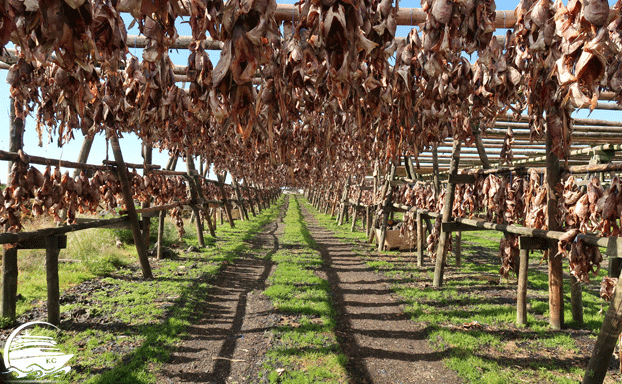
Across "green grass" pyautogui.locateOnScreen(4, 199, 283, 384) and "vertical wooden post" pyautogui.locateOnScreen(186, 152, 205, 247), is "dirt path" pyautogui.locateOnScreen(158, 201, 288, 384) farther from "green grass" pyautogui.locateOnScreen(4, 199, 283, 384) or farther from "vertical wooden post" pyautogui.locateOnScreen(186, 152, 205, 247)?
"vertical wooden post" pyautogui.locateOnScreen(186, 152, 205, 247)

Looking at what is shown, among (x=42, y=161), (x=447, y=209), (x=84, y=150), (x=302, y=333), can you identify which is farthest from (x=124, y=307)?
(x=447, y=209)

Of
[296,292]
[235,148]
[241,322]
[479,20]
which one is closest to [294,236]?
[235,148]

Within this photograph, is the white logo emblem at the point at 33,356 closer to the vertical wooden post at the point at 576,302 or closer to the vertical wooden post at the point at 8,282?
the vertical wooden post at the point at 8,282

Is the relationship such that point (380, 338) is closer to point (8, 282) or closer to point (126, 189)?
point (8, 282)

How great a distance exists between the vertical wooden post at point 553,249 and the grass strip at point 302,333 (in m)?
3.49

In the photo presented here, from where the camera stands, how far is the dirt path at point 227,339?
423 centimetres

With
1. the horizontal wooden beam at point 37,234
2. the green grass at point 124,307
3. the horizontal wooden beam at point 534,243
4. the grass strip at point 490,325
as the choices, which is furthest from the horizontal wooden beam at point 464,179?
the horizontal wooden beam at point 37,234

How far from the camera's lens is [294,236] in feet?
53.8

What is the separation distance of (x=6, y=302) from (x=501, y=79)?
24.1 ft

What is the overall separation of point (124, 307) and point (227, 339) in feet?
7.83

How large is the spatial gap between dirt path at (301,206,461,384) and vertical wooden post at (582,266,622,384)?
4.50ft

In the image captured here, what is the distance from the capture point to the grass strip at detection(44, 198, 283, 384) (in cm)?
418

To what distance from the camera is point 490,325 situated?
556cm

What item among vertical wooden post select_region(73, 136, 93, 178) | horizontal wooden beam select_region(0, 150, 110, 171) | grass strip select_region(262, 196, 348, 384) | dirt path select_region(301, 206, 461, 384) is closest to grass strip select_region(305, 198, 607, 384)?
dirt path select_region(301, 206, 461, 384)
